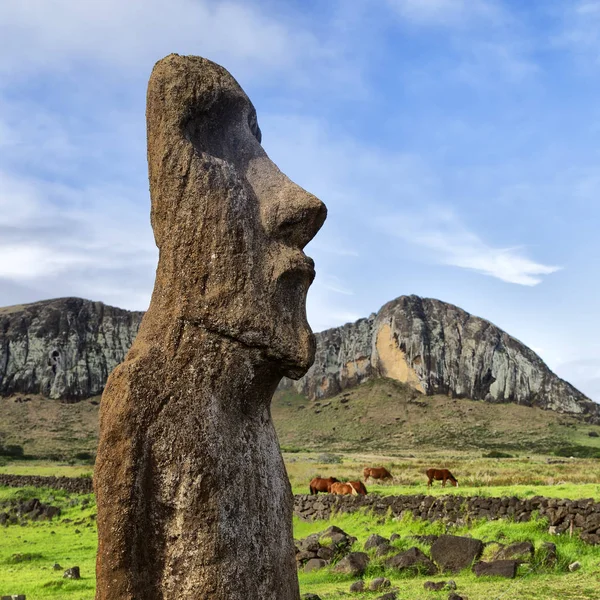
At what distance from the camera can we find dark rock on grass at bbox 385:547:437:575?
12281 mm

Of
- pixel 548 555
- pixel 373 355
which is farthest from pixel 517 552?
pixel 373 355

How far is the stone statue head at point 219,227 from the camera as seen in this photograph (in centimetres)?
478

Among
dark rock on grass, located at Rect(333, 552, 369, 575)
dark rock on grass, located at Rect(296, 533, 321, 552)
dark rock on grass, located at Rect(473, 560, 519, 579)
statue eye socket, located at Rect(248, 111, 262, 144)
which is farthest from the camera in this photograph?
dark rock on grass, located at Rect(296, 533, 321, 552)

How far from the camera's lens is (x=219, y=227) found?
4824 mm

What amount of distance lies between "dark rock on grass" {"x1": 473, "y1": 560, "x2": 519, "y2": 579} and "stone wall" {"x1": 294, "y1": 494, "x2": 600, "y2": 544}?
9.75 feet

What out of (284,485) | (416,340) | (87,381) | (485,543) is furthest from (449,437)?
(284,485)

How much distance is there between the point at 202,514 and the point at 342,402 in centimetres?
9407

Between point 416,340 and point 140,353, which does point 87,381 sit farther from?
point 140,353

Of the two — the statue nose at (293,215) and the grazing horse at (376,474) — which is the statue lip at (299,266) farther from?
the grazing horse at (376,474)

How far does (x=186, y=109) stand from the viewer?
5117 mm

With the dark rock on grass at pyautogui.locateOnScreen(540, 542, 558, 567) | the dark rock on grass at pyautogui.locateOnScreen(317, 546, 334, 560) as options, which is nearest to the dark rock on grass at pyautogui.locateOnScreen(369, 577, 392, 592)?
the dark rock on grass at pyautogui.locateOnScreen(540, 542, 558, 567)

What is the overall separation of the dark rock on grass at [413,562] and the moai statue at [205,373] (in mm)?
8163

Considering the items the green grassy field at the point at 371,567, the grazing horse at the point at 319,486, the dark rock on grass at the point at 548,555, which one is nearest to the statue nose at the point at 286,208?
the green grassy field at the point at 371,567

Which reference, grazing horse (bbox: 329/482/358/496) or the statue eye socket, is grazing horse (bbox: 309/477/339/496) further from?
the statue eye socket
